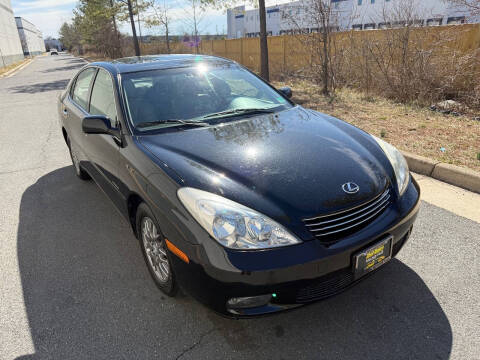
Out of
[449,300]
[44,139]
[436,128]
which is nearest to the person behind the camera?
[449,300]

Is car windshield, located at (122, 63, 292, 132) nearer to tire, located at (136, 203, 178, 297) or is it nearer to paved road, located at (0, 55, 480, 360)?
tire, located at (136, 203, 178, 297)

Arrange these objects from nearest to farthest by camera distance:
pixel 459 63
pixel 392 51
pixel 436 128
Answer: pixel 436 128 → pixel 459 63 → pixel 392 51

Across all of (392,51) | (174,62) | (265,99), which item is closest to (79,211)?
(174,62)

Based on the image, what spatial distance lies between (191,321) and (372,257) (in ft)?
3.95

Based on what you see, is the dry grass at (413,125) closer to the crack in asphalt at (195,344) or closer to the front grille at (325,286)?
the front grille at (325,286)

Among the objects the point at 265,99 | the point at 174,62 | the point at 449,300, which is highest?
the point at 174,62

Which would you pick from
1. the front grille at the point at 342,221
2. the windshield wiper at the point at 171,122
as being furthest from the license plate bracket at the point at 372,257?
the windshield wiper at the point at 171,122

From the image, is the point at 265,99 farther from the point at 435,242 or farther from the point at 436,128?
the point at 436,128

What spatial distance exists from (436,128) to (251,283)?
5283 mm

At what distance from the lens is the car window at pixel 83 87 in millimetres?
3844

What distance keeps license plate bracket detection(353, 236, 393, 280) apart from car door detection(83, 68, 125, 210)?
5.93 feet

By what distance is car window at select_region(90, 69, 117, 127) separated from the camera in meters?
2.99

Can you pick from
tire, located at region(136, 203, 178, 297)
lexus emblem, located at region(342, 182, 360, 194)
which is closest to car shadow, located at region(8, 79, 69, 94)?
tire, located at region(136, 203, 178, 297)

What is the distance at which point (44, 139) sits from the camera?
703 centimetres
